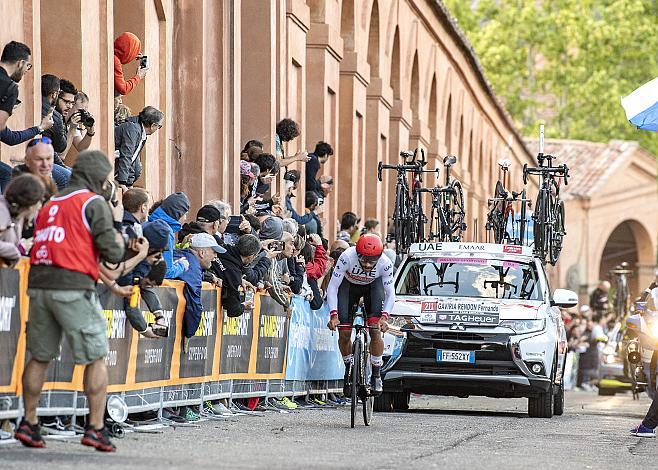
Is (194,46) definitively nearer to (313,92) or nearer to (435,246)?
(435,246)

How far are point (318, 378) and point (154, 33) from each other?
5050 millimetres

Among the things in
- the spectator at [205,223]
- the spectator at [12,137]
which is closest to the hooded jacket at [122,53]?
the spectator at [205,223]

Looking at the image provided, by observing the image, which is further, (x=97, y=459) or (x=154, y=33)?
(x=154, y=33)

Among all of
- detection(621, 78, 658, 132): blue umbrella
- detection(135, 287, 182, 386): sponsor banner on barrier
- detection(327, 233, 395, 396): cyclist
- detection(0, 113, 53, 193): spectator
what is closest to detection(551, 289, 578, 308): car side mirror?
detection(621, 78, 658, 132): blue umbrella

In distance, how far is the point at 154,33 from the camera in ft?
76.2

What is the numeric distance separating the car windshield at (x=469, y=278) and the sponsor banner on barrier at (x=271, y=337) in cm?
167

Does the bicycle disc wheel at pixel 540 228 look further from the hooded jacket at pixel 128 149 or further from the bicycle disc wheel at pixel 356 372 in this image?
the bicycle disc wheel at pixel 356 372

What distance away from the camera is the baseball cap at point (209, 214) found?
1664 centimetres

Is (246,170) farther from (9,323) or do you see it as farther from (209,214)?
(9,323)

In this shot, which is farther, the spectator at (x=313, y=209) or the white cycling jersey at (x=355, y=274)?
the spectator at (x=313, y=209)

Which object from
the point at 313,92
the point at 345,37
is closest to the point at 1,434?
the point at 313,92

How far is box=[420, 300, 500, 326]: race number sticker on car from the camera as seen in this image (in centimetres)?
1984

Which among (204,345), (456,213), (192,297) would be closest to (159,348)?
(192,297)

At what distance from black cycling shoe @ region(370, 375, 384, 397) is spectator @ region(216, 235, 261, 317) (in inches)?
58.3
